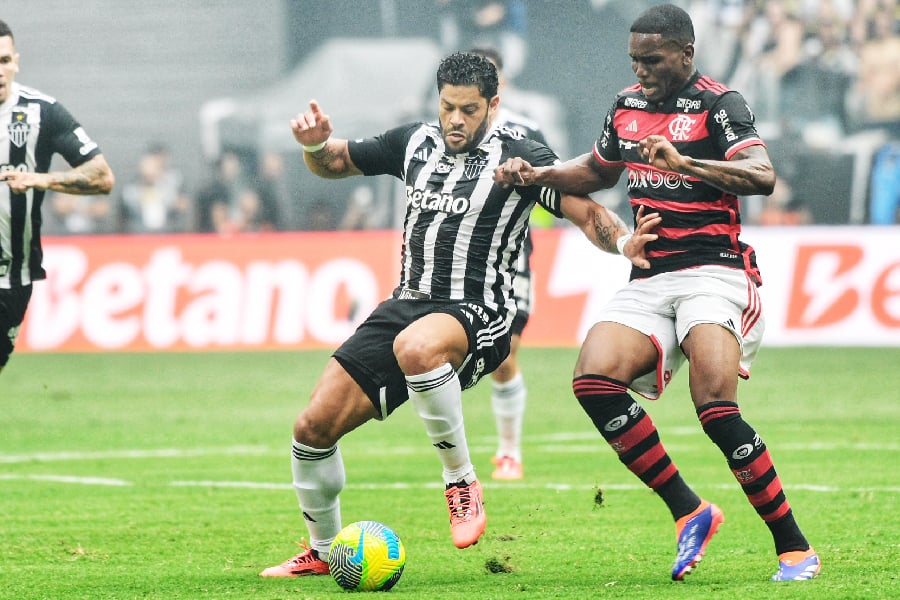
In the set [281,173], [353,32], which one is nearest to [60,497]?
[281,173]

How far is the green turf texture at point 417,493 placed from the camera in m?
6.43

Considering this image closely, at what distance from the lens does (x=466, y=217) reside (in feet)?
22.4

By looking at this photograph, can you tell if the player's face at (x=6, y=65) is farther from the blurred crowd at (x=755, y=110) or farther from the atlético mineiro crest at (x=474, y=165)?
the blurred crowd at (x=755, y=110)

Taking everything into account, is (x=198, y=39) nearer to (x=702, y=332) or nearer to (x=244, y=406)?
(x=244, y=406)

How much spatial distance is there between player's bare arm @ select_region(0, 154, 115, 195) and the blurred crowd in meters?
12.6

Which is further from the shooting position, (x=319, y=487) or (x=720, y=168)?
(x=319, y=487)

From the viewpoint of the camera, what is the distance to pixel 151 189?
71.5ft

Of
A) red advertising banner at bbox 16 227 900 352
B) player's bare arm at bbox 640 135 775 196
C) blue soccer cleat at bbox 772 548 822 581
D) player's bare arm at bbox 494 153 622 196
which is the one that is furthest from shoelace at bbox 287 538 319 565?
red advertising banner at bbox 16 227 900 352

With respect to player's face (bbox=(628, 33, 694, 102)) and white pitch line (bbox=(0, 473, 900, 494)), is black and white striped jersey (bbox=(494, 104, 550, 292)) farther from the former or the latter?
player's face (bbox=(628, 33, 694, 102))

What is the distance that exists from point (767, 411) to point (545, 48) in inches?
418

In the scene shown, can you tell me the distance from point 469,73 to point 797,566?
259 centimetres

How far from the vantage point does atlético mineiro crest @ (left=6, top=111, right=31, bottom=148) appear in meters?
8.44

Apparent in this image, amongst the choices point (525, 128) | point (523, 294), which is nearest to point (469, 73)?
point (525, 128)

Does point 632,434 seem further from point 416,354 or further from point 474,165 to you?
point 474,165
